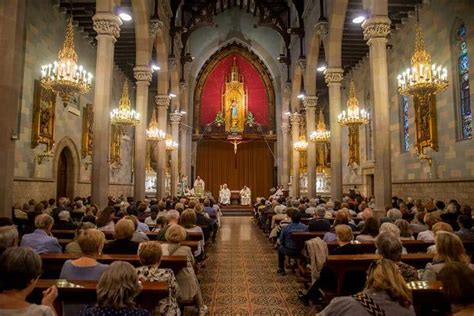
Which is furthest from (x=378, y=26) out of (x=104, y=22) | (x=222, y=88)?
(x=222, y=88)

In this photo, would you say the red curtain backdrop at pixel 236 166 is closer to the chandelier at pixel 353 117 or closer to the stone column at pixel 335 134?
the stone column at pixel 335 134

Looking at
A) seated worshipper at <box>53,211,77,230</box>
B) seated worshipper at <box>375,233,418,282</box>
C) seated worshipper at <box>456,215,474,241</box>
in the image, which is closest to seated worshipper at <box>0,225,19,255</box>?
seated worshipper at <box>53,211,77,230</box>

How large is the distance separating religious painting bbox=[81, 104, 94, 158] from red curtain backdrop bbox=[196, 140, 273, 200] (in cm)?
1343

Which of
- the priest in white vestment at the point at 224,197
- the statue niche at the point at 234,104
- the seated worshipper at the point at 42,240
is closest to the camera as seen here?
the seated worshipper at the point at 42,240

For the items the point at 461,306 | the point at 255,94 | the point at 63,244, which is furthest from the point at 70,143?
the point at 255,94

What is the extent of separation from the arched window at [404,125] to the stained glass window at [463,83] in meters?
3.78

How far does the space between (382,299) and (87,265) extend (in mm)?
2471

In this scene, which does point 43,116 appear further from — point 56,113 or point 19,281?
point 19,281

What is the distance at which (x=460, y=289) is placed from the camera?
213 cm

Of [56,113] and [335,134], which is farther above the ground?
[56,113]

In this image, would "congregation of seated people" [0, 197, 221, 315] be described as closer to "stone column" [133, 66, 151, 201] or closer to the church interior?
the church interior

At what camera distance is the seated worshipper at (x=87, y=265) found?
3433mm

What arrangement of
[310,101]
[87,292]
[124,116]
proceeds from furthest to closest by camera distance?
[310,101]
[124,116]
[87,292]

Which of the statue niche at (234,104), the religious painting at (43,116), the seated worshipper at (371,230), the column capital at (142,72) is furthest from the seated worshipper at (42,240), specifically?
the statue niche at (234,104)
